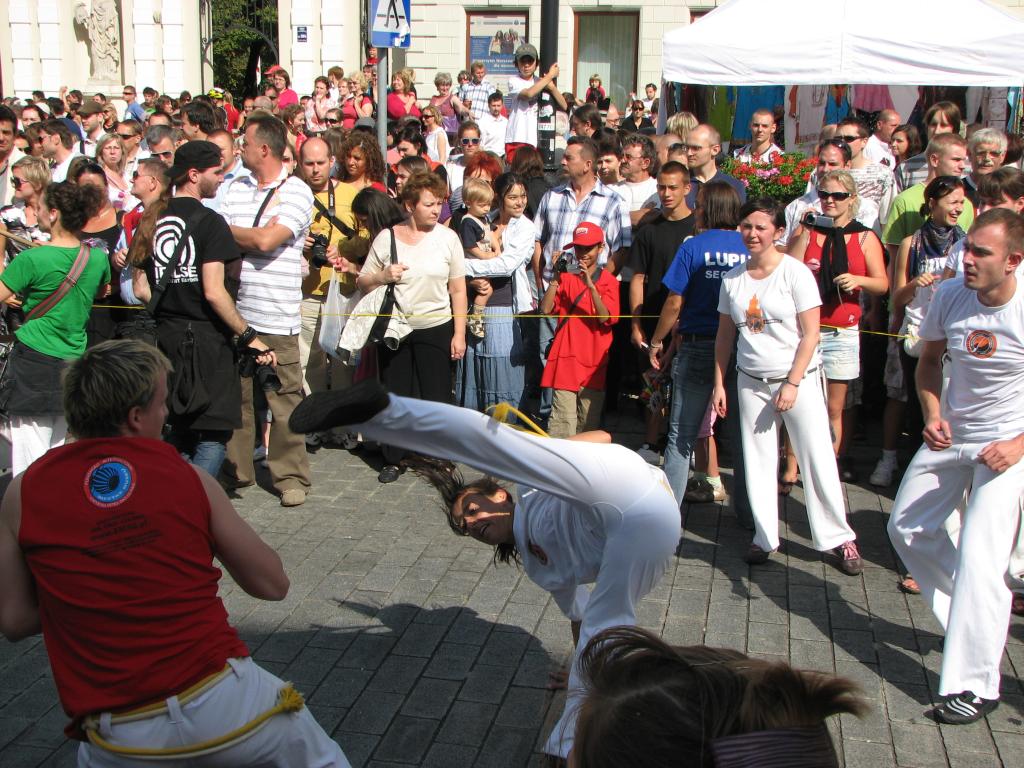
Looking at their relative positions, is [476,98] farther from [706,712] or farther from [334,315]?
[706,712]

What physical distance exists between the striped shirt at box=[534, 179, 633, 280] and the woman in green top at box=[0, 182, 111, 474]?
126 inches

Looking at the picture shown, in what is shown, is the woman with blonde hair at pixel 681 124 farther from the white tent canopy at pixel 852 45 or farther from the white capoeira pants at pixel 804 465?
the white capoeira pants at pixel 804 465

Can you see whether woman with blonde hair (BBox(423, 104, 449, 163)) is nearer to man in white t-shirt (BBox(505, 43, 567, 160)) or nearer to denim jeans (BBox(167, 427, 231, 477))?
man in white t-shirt (BBox(505, 43, 567, 160))

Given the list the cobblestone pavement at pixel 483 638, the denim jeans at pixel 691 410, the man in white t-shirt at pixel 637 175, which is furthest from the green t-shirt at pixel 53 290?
the man in white t-shirt at pixel 637 175

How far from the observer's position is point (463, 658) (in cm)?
464

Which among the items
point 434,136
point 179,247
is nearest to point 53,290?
point 179,247

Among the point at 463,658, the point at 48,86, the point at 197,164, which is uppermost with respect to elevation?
the point at 48,86

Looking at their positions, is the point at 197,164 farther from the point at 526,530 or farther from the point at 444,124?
the point at 444,124

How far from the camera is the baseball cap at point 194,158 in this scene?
19.5 ft

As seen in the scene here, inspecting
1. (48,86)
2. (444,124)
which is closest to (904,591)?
(444,124)

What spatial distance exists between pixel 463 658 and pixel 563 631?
513 millimetres

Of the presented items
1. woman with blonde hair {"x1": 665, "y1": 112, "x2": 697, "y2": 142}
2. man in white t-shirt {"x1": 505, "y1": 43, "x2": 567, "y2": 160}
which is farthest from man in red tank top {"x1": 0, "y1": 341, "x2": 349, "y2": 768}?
man in white t-shirt {"x1": 505, "y1": 43, "x2": 567, "y2": 160}

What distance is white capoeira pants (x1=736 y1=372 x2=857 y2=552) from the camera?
216 inches

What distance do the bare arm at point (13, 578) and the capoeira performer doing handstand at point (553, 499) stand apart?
71 centimetres
